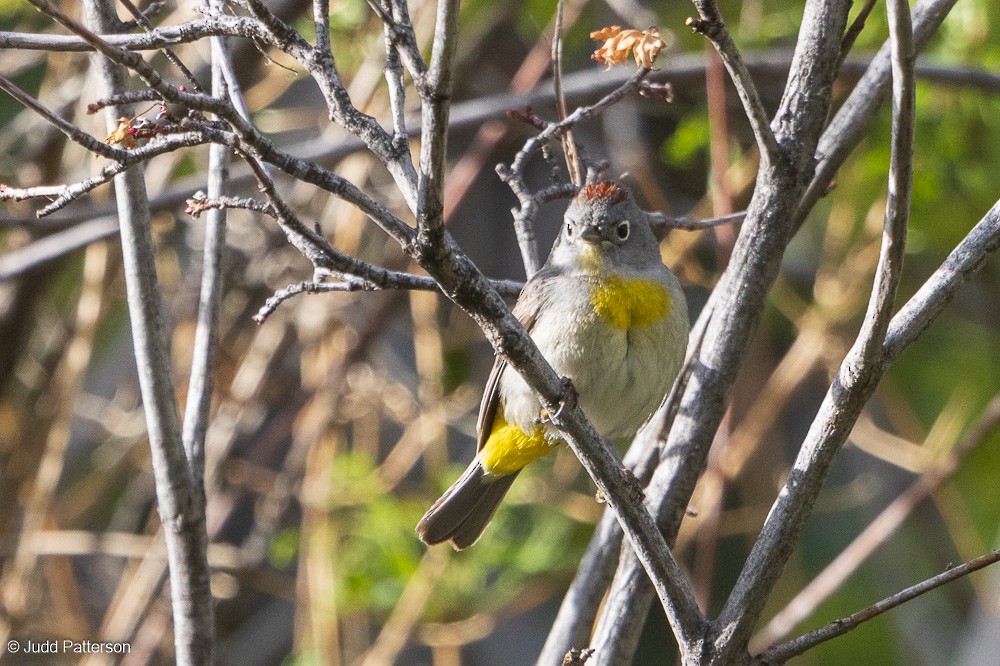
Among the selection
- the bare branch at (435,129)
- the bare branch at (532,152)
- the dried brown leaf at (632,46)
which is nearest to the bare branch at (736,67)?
the dried brown leaf at (632,46)

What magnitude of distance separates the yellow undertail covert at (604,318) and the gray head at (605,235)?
11 cm

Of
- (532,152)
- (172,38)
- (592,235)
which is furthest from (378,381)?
(172,38)

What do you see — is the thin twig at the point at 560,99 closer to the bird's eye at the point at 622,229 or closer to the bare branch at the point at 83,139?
the bird's eye at the point at 622,229

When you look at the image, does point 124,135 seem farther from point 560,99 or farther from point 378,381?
point 378,381

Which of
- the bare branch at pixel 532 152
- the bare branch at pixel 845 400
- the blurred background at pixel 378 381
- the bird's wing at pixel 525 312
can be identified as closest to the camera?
the bare branch at pixel 845 400

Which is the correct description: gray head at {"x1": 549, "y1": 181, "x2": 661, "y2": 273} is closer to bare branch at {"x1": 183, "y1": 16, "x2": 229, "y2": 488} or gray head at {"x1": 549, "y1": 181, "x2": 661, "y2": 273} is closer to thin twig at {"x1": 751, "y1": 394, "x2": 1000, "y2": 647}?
bare branch at {"x1": 183, "y1": 16, "x2": 229, "y2": 488}

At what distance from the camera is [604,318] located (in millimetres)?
2965

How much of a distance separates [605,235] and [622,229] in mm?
89

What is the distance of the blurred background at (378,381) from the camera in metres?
4.37

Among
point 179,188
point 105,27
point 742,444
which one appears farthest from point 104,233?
point 742,444

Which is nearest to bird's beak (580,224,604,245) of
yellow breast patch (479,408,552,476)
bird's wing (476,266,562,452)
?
bird's wing (476,266,562,452)

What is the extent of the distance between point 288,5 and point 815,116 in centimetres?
277

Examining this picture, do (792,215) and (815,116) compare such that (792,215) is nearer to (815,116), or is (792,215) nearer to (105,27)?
(815,116)

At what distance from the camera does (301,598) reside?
4832 millimetres
